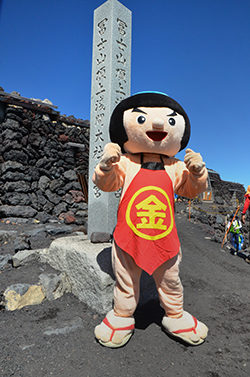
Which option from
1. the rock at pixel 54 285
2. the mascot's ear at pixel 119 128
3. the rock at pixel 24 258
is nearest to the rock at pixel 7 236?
the rock at pixel 24 258

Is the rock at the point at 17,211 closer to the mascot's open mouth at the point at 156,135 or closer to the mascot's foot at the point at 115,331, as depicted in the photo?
the mascot's foot at the point at 115,331

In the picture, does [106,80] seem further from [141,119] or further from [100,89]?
[141,119]

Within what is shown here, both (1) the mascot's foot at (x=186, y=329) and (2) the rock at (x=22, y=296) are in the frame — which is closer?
(1) the mascot's foot at (x=186, y=329)

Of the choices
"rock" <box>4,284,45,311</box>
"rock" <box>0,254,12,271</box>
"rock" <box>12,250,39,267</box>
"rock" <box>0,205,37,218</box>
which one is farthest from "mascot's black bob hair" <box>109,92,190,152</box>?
"rock" <box>0,205,37,218</box>

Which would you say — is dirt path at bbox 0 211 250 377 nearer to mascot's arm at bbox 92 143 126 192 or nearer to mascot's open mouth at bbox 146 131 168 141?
mascot's arm at bbox 92 143 126 192

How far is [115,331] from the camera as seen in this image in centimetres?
177

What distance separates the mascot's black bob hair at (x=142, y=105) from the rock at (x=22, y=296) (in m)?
1.79

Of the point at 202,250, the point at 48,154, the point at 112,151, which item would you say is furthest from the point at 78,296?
the point at 48,154

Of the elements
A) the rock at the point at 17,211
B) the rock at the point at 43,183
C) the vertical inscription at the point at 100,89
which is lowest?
the rock at the point at 17,211

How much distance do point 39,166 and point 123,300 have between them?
6.31 m

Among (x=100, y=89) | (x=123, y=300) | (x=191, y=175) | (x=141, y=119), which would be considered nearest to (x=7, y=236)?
(x=100, y=89)

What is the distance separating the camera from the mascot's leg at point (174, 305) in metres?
1.82

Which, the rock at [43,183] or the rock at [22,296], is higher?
the rock at [43,183]

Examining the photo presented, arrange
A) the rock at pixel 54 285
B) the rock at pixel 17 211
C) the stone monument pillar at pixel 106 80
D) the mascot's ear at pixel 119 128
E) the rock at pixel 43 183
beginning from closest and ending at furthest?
the mascot's ear at pixel 119 128, the rock at pixel 54 285, the stone monument pillar at pixel 106 80, the rock at pixel 17 211, the rock at pixel 43 183
